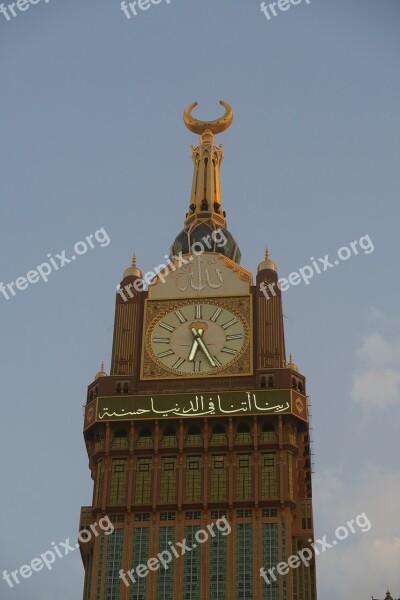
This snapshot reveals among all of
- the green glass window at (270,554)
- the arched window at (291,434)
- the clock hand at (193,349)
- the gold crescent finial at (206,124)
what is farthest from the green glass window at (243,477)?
the gold crescent finial at (206,124)

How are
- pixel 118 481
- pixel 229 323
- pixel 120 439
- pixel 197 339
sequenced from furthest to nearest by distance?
pixel 229 323
pixel 197 339
pixel 120 439
pixel 118 481

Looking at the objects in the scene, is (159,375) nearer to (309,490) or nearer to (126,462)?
(126,462)

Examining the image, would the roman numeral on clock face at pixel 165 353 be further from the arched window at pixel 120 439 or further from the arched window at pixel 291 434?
the arched window at pixel 291 434

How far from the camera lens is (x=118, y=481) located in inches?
3445

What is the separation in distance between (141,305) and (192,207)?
1196 cm

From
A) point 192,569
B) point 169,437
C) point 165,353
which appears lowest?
point 192,569

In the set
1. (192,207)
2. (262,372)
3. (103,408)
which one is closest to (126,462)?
(103,408)

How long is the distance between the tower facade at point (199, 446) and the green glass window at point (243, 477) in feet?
0.28

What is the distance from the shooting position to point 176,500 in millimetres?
86062

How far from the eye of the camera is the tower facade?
83688 mm

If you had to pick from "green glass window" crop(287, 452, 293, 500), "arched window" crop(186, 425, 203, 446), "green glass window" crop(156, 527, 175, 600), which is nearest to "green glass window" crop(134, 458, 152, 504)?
"green glass window" crop(156, 527, 175, 600)

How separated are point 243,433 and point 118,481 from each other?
26.1ft

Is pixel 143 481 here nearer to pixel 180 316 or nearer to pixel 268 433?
pixel 268 433

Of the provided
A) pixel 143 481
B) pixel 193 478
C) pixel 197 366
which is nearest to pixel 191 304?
pixel 197 366
